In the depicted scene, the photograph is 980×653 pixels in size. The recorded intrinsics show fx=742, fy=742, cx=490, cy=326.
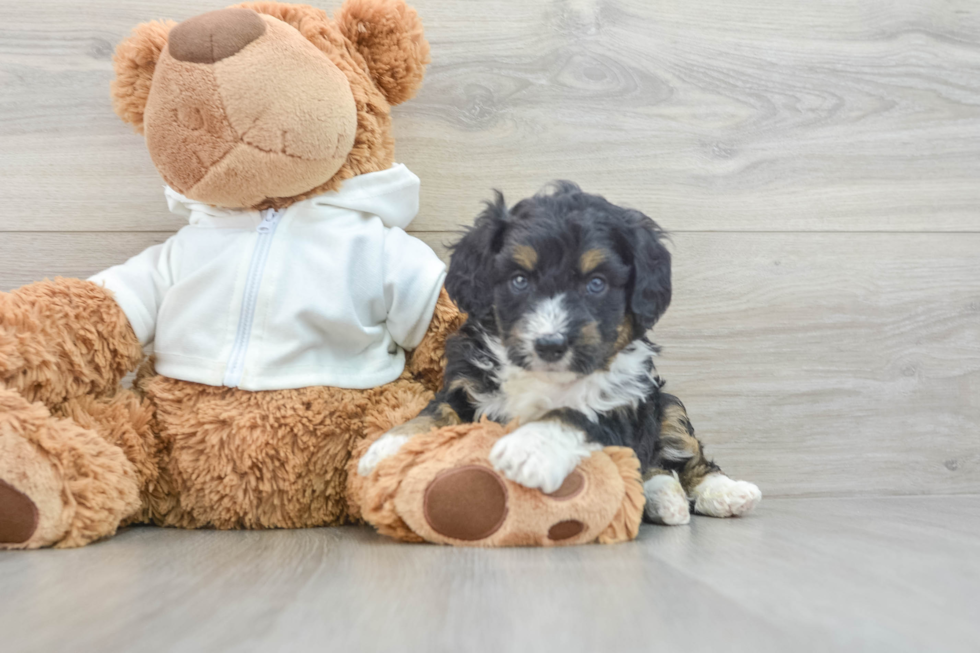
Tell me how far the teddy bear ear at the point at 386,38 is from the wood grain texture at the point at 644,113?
0.32 meters

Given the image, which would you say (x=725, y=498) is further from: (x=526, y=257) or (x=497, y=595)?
(x=497, y=595)

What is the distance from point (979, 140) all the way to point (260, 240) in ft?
7.07

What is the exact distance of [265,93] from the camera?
61.5 inches

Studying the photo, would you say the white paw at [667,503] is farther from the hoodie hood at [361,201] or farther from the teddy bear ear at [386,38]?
the teddy bear ear at [386,38]

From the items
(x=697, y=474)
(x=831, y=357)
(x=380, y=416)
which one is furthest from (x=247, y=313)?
(x=831, y=357)

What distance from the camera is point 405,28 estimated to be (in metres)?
1.74

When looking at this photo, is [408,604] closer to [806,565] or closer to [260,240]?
[806,565]

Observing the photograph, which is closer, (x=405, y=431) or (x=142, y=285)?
(x=405, y=431)

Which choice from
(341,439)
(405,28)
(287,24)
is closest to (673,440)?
(341,439)

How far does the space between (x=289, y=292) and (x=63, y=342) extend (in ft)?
1.57

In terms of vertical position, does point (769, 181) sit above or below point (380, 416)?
above

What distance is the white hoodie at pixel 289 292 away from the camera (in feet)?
5.51

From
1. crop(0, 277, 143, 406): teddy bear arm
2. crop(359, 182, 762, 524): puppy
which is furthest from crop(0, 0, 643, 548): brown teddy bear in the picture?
crop(359, 182, 762, 524): puppy

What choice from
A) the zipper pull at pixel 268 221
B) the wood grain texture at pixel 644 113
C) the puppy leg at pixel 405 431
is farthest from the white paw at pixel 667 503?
the zipper pull at pixel 268 221
